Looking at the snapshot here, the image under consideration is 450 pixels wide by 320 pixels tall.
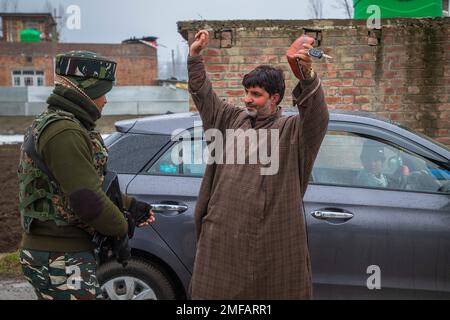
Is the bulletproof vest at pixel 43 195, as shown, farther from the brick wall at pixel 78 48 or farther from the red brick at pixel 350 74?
the brick wall at pixel 78 48

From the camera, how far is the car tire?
11.6 feet

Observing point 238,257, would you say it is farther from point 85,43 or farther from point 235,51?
point 85,43

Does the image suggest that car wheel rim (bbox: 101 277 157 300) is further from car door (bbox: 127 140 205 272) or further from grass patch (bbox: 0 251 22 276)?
grass patch (bbox: 0 251 22 276)

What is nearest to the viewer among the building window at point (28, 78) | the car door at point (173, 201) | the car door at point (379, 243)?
the car door at point (379, 243)

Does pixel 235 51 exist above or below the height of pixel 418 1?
below

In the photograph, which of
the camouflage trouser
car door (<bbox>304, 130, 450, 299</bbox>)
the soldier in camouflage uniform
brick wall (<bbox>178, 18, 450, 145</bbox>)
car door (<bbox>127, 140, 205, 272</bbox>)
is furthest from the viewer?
brick wall (<bbox>178, 18, 450, 145</bbox>)

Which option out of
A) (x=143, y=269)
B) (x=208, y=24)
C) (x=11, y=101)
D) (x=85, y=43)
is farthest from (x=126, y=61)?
(x=143, y=269)

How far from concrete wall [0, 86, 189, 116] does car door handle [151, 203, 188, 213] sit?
21.7 metres

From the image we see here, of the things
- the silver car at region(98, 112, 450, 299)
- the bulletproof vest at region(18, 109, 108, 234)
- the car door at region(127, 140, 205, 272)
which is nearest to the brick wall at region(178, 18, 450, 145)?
the silver car at region(98, 112, 450, 299)

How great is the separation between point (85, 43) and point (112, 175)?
38.8 meters

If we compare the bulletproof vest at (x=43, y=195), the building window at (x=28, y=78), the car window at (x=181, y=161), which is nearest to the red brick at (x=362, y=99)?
the car window at (x=181, y=161)

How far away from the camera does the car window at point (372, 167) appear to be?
3.52 metres

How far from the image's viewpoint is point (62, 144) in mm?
2230

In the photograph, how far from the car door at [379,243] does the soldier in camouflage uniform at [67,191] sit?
1433 millimetres
